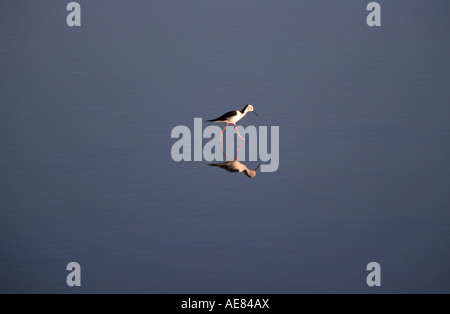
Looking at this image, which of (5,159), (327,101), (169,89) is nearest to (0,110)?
(5,159)

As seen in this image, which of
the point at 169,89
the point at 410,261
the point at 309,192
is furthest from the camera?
the point at 169,89

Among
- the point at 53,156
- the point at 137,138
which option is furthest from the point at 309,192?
the point at 53,156

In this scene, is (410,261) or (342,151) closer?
(410,261)

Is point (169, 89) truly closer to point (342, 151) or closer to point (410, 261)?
point (342, 151)

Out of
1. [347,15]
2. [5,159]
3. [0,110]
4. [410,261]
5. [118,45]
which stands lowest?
[410,261]

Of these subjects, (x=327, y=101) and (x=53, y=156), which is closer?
(x=53, y=156)

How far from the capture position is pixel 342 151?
7.39m

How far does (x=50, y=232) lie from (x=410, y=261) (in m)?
2.75

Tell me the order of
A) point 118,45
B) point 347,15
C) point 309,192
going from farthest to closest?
point 347,15
point 118,45
point 309,192

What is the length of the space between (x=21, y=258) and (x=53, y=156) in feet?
6.91

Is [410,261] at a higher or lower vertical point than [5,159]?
lower

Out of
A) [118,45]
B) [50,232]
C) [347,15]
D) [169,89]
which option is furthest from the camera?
[347,15]

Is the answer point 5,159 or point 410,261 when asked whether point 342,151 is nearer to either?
point 410,261

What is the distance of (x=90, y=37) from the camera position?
10539 millimetres
